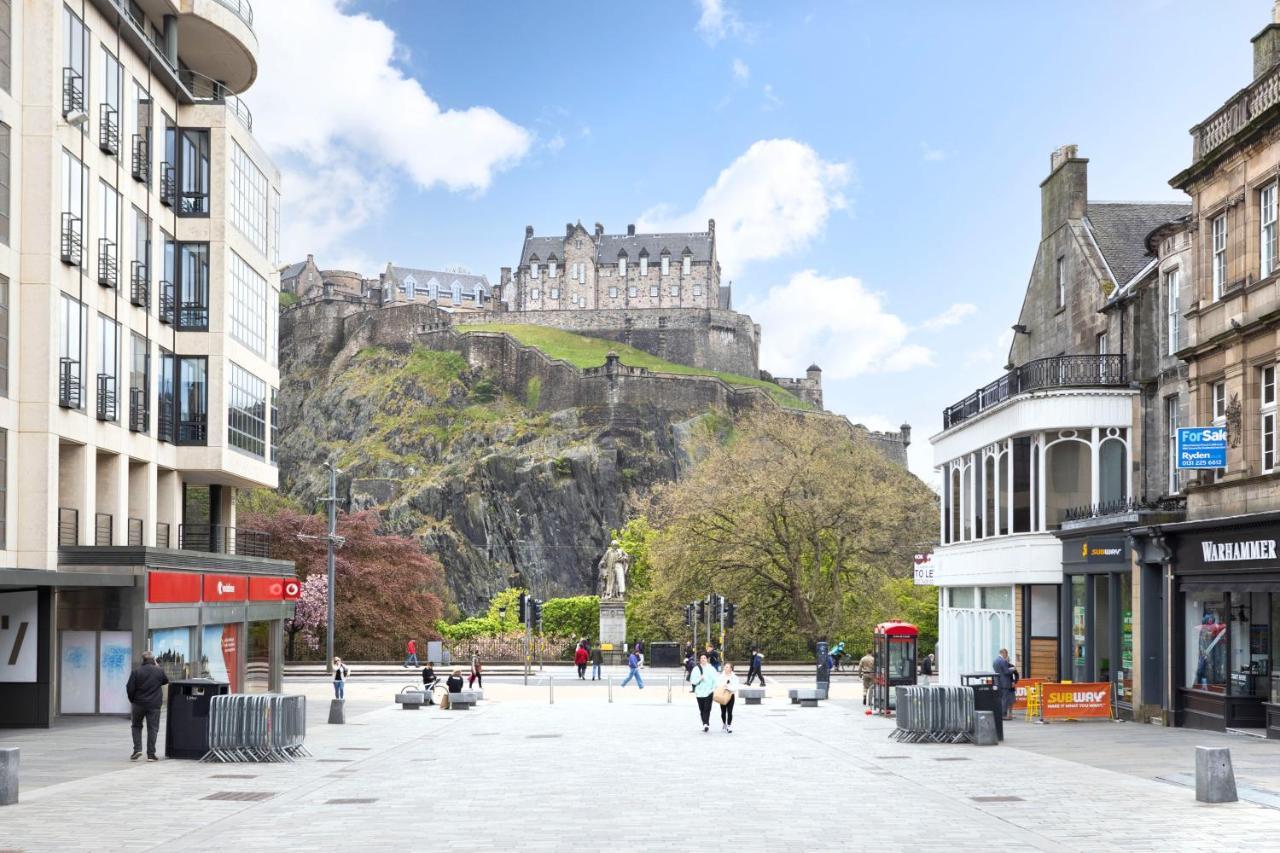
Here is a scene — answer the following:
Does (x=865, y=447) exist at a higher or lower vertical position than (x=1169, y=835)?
higher

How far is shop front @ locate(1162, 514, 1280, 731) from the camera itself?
24375mm

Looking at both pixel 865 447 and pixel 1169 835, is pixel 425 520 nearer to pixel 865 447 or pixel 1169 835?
pixel 865 447

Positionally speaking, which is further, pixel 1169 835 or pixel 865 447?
pixel 865 447

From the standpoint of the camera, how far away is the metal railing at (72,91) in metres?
29.6

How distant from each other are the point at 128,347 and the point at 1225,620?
23776 millimetres

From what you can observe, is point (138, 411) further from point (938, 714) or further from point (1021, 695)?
point (1021, 695)

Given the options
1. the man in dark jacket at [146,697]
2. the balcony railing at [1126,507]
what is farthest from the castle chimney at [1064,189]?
the man in dark jacket at [146,697]

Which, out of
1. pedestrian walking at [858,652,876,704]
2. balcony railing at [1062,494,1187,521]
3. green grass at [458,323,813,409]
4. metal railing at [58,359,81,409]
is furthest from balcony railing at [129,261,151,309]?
green grass at [458,323,813,409]

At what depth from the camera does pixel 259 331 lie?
41969 mm

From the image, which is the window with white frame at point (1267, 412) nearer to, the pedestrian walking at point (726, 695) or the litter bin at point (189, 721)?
the pedestrian walking at point (726, 695)

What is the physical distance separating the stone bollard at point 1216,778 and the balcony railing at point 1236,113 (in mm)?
12479

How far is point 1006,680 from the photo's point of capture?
98.0 ft

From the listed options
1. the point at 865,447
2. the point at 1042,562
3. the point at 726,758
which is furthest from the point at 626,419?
the point at 726,758

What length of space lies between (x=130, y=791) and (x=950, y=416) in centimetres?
2818
